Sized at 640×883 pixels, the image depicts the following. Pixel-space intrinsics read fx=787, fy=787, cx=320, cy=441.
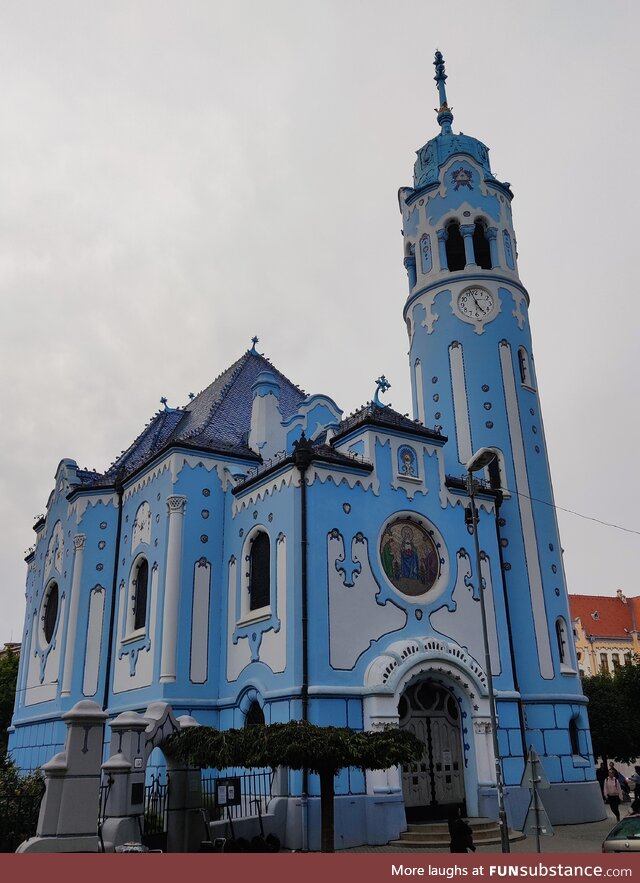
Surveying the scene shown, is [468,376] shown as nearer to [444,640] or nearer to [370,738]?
[444,640]

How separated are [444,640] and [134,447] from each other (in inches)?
634

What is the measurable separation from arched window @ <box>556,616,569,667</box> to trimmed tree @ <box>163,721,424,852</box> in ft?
39.6

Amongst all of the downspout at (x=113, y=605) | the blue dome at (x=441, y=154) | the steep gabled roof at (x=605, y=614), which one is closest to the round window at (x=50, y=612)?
the downspout at (x=113, y=605)

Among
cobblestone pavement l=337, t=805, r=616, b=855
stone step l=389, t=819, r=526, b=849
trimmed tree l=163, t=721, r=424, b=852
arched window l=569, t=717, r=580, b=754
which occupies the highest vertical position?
arched window l=569, t=717, r=580, b=754

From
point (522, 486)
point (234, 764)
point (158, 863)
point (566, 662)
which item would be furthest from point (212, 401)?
point (158, 863)

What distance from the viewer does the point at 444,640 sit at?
2283 centimetres

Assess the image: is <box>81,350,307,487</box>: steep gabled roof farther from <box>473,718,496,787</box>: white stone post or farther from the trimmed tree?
the trimmed tree

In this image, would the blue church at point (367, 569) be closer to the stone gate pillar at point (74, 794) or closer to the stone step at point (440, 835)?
the stone step at point (440, 835)

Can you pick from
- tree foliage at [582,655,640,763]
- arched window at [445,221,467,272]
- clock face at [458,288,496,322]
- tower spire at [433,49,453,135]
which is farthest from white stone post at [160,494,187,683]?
tree foliage at [582,655,640,763]

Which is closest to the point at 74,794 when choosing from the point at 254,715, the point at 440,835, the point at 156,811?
the point at 156,811

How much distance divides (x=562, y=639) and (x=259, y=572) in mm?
10644

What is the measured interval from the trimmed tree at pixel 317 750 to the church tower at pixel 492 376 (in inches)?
437

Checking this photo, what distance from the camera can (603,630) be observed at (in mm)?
75438

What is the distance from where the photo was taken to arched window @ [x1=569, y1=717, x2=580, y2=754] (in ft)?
81.7
